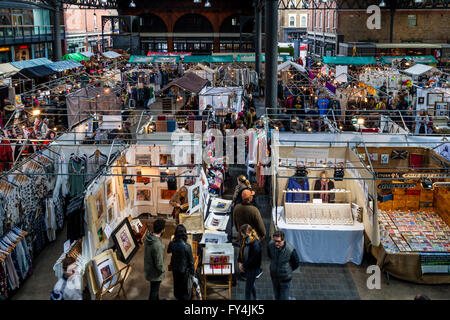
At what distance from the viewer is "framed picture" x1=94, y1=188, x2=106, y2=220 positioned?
7.16 metres

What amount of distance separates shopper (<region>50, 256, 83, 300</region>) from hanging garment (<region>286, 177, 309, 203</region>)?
172 inches

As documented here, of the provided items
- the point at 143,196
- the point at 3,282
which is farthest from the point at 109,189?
the point at 3,282

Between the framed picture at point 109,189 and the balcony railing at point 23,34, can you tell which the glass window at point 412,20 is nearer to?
the balcony railing at point 23,34

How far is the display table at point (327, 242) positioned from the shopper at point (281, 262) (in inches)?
86.8

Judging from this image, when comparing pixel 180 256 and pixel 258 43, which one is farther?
pixel 258 43

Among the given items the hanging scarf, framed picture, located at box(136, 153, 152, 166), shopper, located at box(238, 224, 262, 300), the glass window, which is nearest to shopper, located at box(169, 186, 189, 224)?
framed picture, located at box(136, 153, 152, 166)

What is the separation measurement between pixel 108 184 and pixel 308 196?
393cm

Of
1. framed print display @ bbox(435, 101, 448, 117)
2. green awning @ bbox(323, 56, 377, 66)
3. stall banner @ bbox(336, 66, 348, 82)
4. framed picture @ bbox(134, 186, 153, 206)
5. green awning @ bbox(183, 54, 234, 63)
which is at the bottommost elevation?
framed picture @ bbox(134, 186, 153, 206)

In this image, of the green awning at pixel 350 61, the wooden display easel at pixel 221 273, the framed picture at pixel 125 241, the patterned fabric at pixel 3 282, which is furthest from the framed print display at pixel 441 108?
the patterned fabric at pixel 3 282

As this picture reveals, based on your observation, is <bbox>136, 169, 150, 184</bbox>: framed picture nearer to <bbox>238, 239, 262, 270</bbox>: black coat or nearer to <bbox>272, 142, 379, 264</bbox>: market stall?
<bbox>272, 142, 379, 264</bbox>: market stall

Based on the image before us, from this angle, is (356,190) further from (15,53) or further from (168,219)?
(15,53)

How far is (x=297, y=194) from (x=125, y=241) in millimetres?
3410

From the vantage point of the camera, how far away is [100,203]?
7.29 m

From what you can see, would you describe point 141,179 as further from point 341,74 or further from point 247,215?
point 341,74
